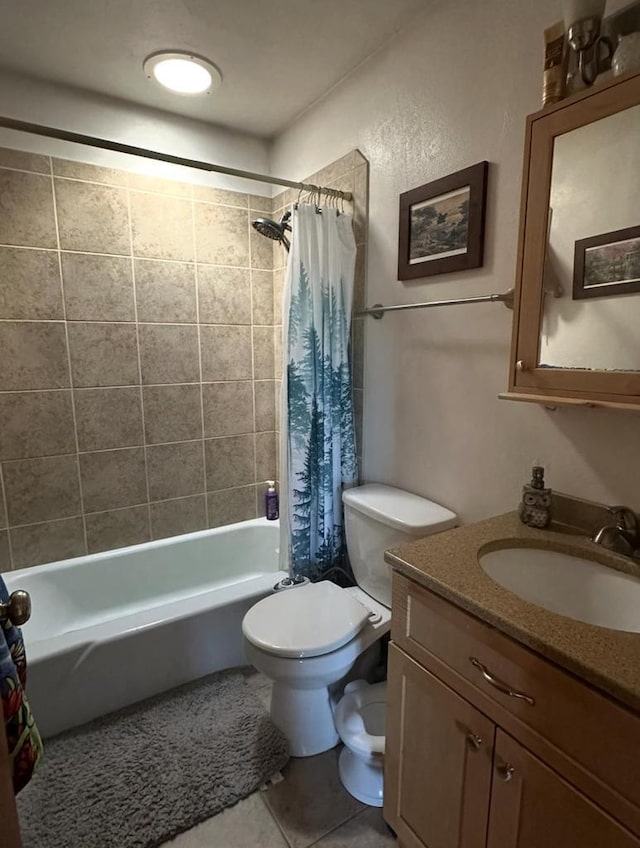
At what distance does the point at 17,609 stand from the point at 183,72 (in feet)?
6.60

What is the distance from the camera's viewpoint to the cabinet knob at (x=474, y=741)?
2.99 ft

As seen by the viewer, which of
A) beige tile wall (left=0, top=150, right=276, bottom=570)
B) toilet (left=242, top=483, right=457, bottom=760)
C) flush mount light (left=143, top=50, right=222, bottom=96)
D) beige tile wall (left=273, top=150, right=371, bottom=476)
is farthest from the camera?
beige tile wall (left=0, top=150, right=276, bottom=570)

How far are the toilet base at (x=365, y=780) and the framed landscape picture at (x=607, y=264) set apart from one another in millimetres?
1417

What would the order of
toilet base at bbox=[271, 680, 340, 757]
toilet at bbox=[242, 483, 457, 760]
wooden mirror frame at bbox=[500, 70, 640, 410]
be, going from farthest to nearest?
toilet base at bbox=[271, 680, 340, 757]
toilet at bbox=[242, 483, 457, 760]
wooden mirror frame at bbox=[500, 70, 640, 410]

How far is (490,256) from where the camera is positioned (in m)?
1.37

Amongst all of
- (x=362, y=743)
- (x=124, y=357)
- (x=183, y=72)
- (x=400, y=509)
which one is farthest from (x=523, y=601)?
(x=183, y=72)

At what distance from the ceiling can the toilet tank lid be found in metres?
1.63

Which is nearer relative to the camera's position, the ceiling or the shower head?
the ceiling

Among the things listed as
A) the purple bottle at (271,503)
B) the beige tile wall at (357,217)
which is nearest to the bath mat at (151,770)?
the purple bottle at (271,503)

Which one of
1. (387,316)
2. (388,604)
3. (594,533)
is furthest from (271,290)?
(594,533)

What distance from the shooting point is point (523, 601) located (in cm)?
88

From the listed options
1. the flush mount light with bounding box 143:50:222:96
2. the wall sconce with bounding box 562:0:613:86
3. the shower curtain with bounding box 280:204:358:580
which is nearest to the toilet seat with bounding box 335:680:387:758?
the shower curtain with bounding box 280:204:358:580

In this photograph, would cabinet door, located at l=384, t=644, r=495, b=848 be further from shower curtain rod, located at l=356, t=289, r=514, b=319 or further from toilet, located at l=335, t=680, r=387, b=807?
shower curtain rod, located at l=356, t=289, r=514, b=319

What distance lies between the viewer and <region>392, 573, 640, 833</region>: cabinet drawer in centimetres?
69
